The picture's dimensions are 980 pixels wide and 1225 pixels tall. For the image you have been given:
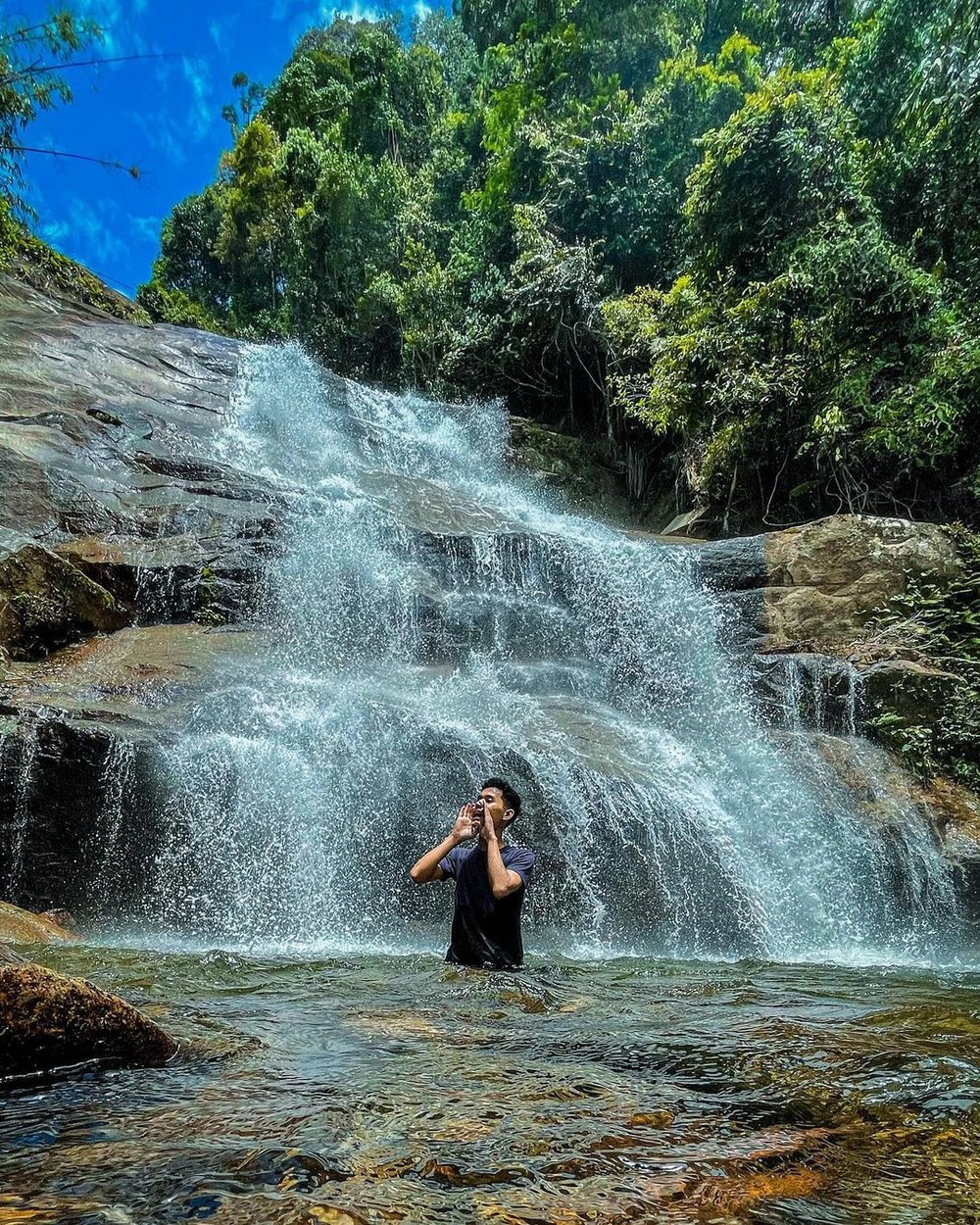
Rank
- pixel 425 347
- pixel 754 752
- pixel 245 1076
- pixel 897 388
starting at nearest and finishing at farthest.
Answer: pixel 245 1076
pixel 754 752
pixel 897 388
pixel 425 347

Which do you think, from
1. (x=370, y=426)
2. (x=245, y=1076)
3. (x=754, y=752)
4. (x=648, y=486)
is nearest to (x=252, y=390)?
(x=370, y=426)

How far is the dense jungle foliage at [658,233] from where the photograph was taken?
14.0 m

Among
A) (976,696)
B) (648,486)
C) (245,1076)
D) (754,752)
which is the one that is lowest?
(245,1076)

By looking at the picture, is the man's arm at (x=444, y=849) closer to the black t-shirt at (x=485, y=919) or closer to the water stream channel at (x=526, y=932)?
the black t-shirt at (x=485, y=919)

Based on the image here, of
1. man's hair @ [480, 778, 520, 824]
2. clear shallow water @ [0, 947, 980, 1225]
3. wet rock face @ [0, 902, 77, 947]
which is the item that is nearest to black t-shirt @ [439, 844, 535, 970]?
man's hair @ [480, 778, 520, 824]

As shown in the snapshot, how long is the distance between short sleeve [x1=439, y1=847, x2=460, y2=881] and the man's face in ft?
1.07

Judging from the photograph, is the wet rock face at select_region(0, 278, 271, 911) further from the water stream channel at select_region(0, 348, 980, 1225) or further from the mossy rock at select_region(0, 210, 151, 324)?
the mossy rock at select_region(0, 210, 151, 324)

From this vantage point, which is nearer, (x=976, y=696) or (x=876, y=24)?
(x=976, y=696)

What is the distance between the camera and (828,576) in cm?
1247

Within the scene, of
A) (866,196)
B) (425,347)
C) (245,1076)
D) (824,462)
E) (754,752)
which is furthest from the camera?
(425,347)

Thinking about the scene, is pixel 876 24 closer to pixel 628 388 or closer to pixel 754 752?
pixel 628 388

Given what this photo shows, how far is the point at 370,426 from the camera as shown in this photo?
20641 mm

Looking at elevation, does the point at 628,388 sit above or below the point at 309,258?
below

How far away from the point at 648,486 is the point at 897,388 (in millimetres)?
10017
